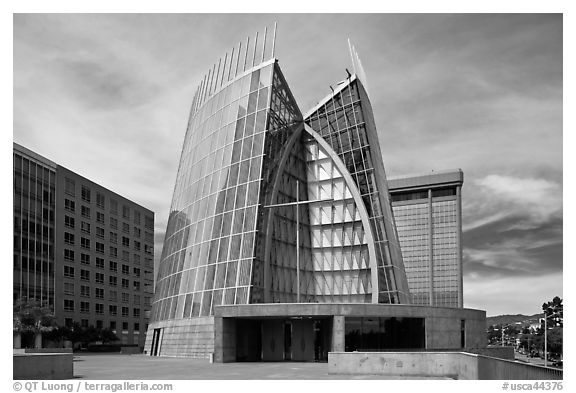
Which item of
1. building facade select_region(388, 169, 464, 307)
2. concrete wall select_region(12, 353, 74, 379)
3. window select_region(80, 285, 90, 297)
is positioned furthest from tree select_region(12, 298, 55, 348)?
building facade select_region(388, 169, 464, 307)

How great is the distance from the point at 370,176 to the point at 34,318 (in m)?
43.3

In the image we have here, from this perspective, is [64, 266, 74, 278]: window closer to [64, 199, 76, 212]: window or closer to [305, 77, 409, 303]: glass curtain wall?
[64, 199, 76, 212]: window

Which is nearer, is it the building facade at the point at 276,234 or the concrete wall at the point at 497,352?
the building facade at the point at 276,234

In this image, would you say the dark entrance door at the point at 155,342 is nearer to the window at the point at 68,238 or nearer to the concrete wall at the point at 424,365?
the concrete wall at the point at 424,365

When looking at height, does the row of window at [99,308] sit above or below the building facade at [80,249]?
below

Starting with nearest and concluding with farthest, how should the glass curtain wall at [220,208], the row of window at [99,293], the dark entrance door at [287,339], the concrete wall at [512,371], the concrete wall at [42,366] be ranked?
the concrete wall at [512,371], the concrete wall at [42,366], the dark entrance door at [287,339], the glass curtain wall at [220,208], the row of window at [99,293]

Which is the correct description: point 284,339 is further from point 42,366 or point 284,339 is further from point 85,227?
point 85,227

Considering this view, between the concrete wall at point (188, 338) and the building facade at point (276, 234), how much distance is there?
17 cm

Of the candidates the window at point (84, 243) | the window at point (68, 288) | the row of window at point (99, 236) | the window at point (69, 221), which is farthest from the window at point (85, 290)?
the window at point (69, 221)

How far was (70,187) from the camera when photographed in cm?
11856

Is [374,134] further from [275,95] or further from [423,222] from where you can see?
[423,222]

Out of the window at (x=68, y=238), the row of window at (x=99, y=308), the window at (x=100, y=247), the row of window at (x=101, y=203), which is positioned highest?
the row of window at (x=101, y=203)

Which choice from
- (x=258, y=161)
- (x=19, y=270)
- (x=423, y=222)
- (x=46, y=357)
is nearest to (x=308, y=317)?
(x=258, y=161)

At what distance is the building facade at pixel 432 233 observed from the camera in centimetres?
17825
